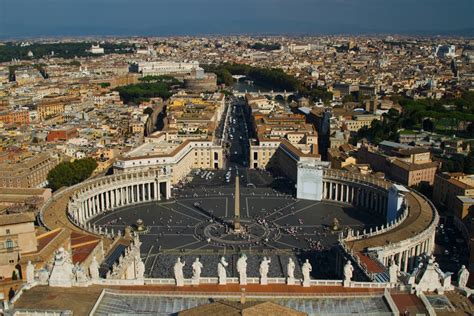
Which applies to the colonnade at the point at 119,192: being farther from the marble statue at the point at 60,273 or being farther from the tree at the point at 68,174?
the marble statue at the point at 60,273

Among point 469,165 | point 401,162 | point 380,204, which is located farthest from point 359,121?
point 380,204

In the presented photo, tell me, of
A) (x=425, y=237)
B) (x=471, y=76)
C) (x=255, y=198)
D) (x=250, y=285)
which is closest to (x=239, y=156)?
(x=255, y=198)

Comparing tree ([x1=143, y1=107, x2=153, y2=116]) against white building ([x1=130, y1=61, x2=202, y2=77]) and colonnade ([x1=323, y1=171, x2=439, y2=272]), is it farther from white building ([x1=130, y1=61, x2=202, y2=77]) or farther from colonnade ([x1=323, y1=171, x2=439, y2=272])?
white building ([x1=130, y1=61, x2=202, y2=77])

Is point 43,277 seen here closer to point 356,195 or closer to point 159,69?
point 356,195

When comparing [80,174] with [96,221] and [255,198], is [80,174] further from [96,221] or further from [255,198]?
[255,198]

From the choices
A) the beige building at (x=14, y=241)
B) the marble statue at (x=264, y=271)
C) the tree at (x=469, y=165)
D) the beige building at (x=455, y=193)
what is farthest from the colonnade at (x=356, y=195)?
the beige building at (x=14, y=241)

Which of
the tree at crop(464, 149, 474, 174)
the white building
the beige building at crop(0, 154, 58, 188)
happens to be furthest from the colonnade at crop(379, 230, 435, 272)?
the white building
